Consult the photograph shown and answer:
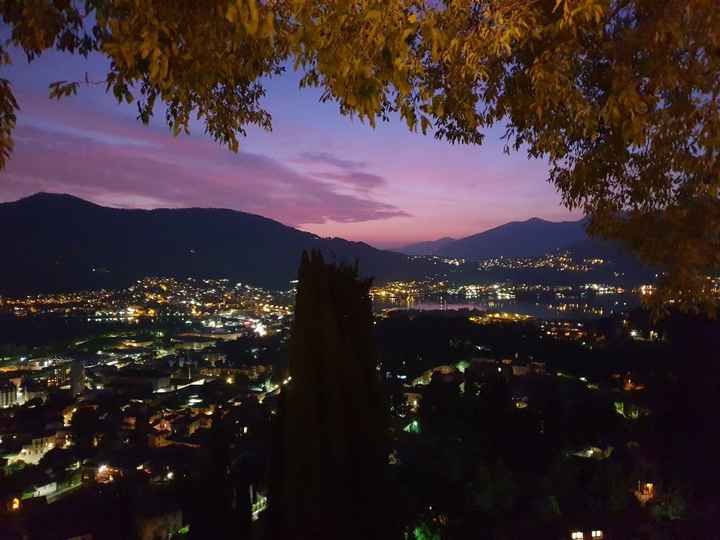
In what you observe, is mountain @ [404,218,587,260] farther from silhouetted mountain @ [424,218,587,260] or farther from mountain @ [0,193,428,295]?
mountain @ [0,193,428,295]

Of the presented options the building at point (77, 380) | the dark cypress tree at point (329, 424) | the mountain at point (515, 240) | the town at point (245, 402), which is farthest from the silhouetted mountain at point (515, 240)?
the dark cypress tree at point (329, 424)

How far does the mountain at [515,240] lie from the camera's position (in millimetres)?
152375

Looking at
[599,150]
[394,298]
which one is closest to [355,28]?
[599,150]

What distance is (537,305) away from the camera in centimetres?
6206

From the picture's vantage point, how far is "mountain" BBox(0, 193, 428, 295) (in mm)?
53594

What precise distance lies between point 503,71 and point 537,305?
6264 cm

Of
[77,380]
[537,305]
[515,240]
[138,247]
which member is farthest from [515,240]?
[77,380]

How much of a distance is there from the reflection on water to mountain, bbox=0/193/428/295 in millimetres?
7809

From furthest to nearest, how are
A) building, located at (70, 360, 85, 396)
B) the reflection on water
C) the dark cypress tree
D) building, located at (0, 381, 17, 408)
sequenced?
the reflection on water < building, located at (70, 360, 85, 396) < building, located at (0, 381, 17, 408) < the dark cypress tree

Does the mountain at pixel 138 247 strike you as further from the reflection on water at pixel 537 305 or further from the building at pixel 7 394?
the building at pixel 7 394

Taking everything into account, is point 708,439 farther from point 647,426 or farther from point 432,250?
point 432,250

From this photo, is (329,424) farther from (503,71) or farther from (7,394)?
(7,394)

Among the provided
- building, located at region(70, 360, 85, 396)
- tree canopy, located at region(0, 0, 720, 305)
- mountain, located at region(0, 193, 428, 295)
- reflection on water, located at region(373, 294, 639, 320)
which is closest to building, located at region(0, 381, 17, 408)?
building, located at region(70, 360, 85, 396)

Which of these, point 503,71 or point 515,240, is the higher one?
point 515,240
